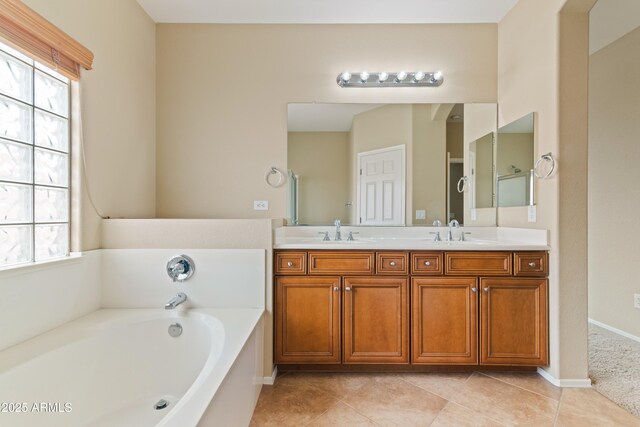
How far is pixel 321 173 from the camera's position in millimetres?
2414

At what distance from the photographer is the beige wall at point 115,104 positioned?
1647 millimetres

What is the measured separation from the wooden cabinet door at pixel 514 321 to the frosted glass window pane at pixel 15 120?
2548 millimetres

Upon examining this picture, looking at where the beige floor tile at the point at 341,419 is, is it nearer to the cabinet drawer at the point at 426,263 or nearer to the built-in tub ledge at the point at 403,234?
the cabinet drawer at the point at 426,263

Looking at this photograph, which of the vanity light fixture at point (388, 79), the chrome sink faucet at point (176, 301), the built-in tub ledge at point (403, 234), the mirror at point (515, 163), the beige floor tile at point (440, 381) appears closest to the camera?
the chrome sink faucet at point (176, 301)

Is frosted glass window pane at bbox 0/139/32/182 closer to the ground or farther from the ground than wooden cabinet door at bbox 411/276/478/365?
farther from the ground

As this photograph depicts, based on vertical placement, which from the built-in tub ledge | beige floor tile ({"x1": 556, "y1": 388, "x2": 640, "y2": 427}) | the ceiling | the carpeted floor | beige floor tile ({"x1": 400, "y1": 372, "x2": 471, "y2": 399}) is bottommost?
beige floor tile ({"x1": 400, "y1": 372, "x2": 471, "y2": 399})

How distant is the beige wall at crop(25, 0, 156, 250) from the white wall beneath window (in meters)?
0.16

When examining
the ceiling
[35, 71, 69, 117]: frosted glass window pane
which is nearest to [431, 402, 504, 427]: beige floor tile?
[35, 71, 69, 117]: frosted glass window pane

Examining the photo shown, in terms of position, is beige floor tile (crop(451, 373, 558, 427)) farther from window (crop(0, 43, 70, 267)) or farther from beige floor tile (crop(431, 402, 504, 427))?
window (crop(0, 43, 70, 267))

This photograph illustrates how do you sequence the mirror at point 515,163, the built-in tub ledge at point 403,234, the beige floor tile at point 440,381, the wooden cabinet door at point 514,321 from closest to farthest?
the beige floor tile at point 440,381, the wooden cabinet door at point 514,321, the mirror at point 515,163, the built-in tub ledge at point 403,234

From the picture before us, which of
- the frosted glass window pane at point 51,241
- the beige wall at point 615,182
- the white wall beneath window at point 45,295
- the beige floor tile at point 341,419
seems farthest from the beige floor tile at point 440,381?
the frosted glass window pane at point 51,241

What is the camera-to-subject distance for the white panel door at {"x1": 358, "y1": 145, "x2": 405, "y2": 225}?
241 centimetres

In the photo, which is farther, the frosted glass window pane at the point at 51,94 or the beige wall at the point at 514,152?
the beige wall at the point at 514,152

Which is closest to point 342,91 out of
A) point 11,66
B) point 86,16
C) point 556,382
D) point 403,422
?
point 86,16
